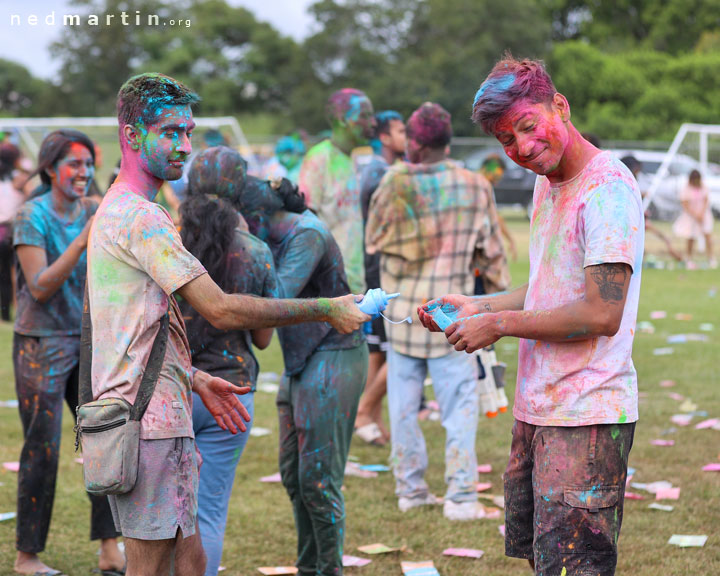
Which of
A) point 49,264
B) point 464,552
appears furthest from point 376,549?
point 49,264

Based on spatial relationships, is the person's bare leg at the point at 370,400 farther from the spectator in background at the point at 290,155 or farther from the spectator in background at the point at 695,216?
the spectator in background at the point at 695,216

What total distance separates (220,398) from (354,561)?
1.94 meters

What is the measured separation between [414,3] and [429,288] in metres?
40.5

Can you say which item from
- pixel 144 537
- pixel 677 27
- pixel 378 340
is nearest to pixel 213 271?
pixel 144 537

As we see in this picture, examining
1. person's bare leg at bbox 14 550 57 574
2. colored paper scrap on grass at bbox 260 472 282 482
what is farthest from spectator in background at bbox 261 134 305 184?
person's bare leg at bbox 14 550 57 574

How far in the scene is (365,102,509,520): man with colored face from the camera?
5652mm

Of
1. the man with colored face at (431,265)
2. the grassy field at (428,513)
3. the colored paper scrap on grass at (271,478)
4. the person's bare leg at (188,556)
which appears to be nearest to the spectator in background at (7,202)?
the grassy field at (428,513)

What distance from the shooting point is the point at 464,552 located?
492 cm

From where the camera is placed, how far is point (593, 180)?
2852 millimetres

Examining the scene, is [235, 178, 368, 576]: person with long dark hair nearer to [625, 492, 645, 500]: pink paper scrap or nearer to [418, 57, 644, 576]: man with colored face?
[418, 57, 644, 576]: man with colored face

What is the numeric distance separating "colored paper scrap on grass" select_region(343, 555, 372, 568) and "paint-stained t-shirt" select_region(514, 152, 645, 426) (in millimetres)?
2108

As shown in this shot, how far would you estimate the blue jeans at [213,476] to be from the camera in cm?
377

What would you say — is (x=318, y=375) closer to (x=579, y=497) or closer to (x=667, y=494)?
(x=579, y=497)

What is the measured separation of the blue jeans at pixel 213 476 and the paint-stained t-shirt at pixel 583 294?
135cm
